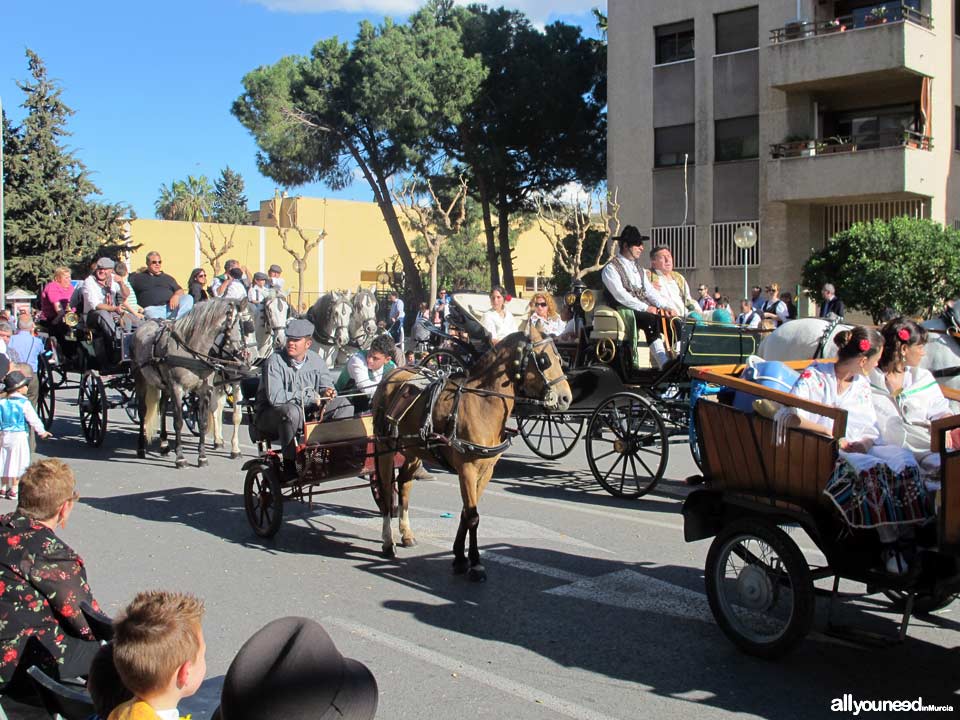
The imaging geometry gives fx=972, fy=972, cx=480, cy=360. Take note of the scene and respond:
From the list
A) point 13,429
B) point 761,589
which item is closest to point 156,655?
point 761,589

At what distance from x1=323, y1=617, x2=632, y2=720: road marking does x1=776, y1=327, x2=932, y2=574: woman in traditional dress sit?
65.7 inches

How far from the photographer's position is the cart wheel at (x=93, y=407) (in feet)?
43.7

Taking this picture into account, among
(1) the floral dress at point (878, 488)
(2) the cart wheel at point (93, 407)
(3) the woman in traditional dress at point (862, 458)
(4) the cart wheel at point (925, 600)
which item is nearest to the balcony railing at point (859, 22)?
(2) the cart wheel at point (93, 407)

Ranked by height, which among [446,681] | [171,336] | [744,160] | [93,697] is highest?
[744,160]

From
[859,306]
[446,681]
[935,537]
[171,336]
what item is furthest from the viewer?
[859,306]

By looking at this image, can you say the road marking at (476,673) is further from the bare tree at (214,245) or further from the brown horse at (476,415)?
the bare tree at (214,245)

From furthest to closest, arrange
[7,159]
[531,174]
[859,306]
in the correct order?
1. [531,174]
2. [7,159]
3. [859,306]

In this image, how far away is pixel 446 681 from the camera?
209 inches

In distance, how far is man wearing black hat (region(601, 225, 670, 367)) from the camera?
33.7ft

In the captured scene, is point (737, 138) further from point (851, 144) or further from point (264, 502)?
point (264, 502)

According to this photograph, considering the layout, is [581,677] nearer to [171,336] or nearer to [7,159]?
[171,336]

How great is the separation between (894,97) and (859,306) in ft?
26.1

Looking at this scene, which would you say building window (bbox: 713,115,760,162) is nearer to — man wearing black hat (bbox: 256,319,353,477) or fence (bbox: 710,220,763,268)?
fence (bbox: 710,220,763,268)

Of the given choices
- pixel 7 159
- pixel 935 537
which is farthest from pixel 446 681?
pixel 7 159
